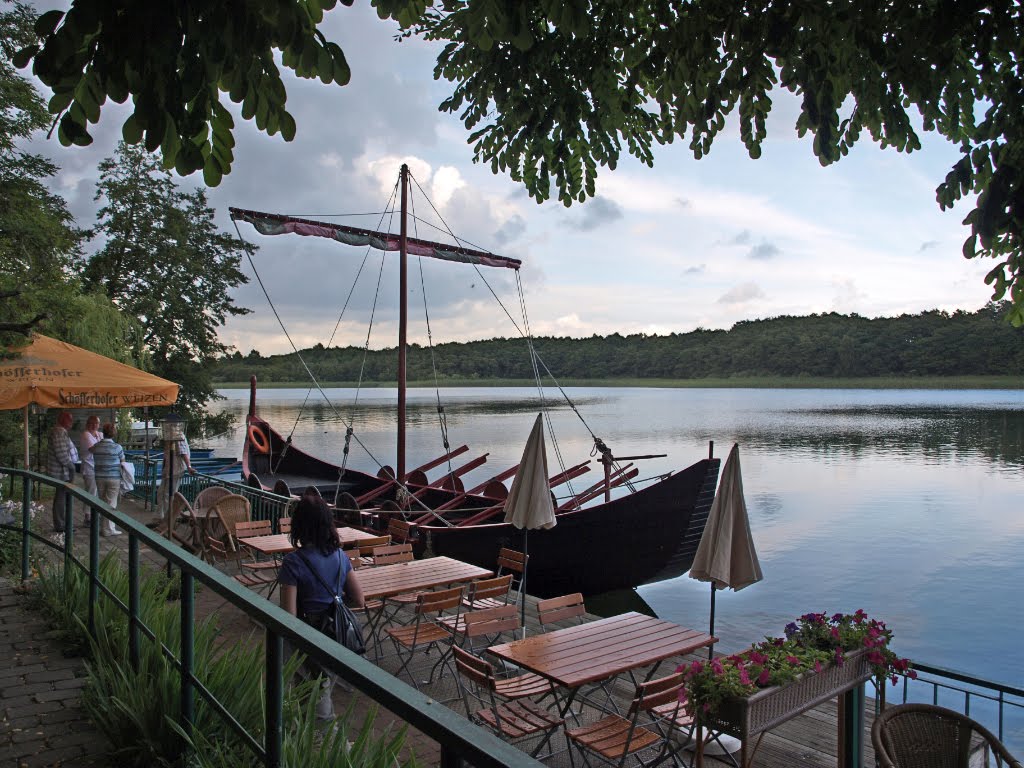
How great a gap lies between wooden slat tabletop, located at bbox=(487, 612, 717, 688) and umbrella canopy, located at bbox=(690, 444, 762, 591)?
72cm

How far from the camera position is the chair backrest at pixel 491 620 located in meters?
5.63

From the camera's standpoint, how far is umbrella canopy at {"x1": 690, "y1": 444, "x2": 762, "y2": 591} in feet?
20.7

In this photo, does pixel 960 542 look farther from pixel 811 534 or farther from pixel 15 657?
pixel 15 657

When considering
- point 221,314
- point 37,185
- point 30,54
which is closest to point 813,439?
point 221,314

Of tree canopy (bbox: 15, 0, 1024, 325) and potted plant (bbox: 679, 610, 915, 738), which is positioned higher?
tree canopy (bbox: 15, 0, 1024, 325)

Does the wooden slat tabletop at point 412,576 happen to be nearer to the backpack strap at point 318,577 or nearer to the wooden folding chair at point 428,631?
the wooden folding chair at point 428,631

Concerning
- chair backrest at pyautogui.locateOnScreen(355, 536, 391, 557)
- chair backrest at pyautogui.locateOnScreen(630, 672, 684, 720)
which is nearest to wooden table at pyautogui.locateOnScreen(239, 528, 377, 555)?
chair backrest at pyautogui.locateOnScreen(355, 536, 391, 557)

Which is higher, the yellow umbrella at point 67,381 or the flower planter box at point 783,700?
the yellow umbrella at point 67,381

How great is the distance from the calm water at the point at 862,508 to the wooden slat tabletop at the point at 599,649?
8.46 meters

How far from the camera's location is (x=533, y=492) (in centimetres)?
777

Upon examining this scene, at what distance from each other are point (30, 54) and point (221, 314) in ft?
102

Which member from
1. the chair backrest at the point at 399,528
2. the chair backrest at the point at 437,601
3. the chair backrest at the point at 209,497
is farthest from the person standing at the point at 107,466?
the chair backrest at the point at 437,601

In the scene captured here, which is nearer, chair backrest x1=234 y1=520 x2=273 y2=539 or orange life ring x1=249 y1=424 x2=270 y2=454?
chair backrest x1=234 y1=520 x2=273 y2=539

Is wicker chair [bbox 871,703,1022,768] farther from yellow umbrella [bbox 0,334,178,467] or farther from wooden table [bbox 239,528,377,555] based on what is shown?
yellow umbrella [bbox 0,334,178,467]
